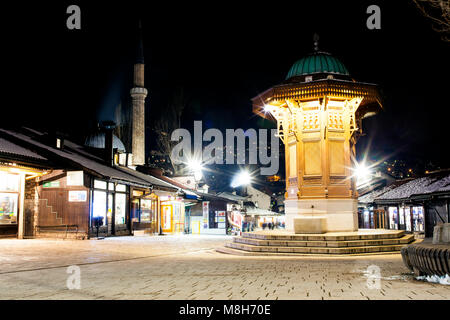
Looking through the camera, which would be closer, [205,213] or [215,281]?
[215,281]

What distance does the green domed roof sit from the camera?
17.2 metres

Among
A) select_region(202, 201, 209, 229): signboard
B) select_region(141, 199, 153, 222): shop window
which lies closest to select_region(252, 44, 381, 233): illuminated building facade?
select_region(141, 199, 153, 222): shop window

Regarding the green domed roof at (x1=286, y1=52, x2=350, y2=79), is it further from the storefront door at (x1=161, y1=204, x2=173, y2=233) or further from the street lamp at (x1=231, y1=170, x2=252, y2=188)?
the street lamp at (x1=231, y1=170, x2=252, y2=188)

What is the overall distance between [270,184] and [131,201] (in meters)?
37.2

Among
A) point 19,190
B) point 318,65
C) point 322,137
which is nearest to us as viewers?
point 322,137

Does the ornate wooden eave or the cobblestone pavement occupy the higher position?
the ornate wooden eave

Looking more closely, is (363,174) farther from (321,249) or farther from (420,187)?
(321,249)

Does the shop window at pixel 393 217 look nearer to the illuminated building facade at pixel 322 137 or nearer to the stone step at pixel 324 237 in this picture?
the illuminated building facade at pixel 322 137

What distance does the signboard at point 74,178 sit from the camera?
888 inches

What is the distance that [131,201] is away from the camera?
2791 centimetres

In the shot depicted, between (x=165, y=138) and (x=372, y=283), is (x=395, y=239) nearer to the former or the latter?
(x=372, y=283)

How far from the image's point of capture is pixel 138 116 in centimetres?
4650

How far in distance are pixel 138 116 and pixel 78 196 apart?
24771mm

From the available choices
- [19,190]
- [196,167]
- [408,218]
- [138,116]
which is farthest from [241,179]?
[19,190]
